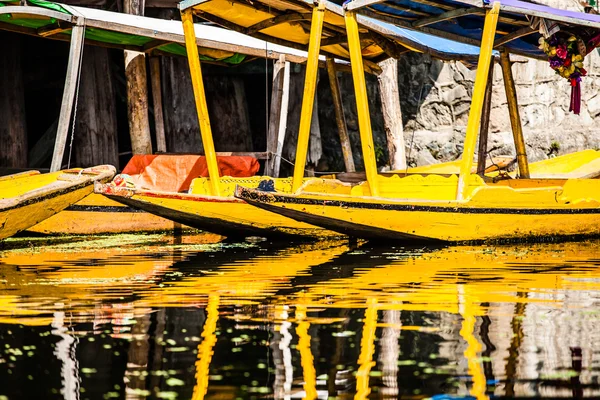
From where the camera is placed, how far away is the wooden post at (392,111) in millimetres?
15758

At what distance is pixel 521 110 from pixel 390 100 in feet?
9.80

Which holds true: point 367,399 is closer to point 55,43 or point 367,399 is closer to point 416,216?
point 416,216

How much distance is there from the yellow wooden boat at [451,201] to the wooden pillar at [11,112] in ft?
18.2

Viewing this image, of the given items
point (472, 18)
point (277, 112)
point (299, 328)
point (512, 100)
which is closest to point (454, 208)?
point (472, 18)

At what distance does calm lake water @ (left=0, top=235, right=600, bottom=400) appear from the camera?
4031 millimetres

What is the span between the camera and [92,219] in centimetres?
1176

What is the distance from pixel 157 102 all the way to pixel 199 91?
14.2 ft

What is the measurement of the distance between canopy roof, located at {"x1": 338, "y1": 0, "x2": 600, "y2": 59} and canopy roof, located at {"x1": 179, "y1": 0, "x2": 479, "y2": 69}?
0.50 metres

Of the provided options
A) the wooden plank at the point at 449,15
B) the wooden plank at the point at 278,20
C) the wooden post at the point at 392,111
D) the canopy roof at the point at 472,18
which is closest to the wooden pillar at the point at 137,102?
the wooden plank at the point at 278,20

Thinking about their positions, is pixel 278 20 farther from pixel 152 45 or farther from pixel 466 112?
pixel 466 112

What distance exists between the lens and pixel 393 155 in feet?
52.6

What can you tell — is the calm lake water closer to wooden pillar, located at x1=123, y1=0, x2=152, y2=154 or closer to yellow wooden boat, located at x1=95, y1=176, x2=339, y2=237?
yellow wooden boat, located at x1=95, y1=176, x2=339, y2=237

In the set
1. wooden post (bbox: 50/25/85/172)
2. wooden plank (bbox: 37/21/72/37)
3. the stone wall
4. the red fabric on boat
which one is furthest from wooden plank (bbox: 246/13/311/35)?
the stone wall

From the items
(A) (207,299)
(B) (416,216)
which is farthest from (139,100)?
(A) (207,299)
